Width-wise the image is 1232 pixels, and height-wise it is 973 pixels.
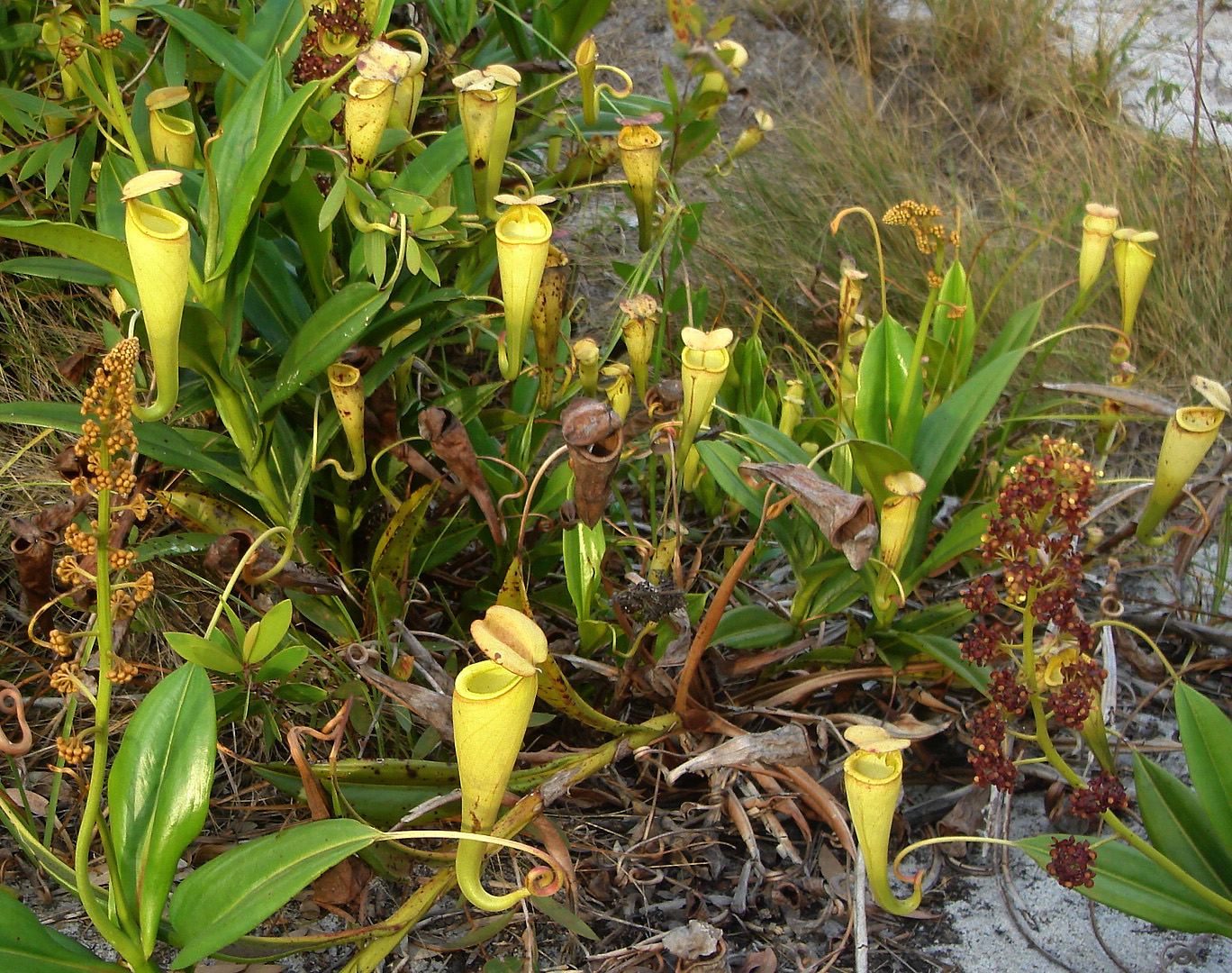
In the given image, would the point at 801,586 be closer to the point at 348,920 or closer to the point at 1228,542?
the point at 348,920

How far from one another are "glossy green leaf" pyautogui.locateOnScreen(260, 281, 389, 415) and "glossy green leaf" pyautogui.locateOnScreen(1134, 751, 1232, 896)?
1126 mm

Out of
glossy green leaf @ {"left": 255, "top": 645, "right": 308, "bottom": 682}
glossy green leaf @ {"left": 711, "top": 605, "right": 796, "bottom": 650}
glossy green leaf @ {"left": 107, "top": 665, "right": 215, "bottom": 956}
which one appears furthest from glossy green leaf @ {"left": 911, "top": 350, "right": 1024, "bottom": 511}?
glossy green leaf @ {"left": 107, "top": 665, "right": 215, "bottom": 956}

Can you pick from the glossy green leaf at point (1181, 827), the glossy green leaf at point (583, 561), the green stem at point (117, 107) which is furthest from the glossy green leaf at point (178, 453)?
the glossy green leaf at point (1181, 827)

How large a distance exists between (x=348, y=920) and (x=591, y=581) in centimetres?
53

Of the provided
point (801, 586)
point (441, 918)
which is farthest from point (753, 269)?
point (441, 918)

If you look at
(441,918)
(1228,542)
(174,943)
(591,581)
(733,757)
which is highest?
(1228,542)

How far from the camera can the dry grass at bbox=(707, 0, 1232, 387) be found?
8.82ft

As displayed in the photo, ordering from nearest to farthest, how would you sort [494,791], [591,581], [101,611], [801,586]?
[101,611], [494,791], [591,581], [801,586]

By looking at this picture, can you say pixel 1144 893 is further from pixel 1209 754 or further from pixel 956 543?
pixel 956 543

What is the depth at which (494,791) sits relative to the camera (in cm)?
96

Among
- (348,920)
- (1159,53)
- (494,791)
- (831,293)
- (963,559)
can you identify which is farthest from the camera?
(1159,53)

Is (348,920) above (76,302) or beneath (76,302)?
beneath

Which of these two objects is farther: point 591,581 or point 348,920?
point 591,581

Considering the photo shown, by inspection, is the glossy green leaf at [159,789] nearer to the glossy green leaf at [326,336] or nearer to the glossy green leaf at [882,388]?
the glossy green leaf at [326,336]
